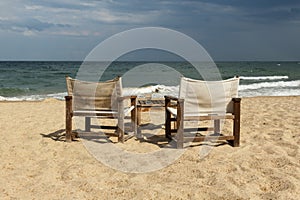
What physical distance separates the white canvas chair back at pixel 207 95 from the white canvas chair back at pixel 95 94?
971 millimetres

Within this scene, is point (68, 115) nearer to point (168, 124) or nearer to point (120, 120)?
point (120, 120)

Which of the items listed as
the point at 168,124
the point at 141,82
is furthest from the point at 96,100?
the point at 141,82

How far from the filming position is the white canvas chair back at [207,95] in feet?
15.0

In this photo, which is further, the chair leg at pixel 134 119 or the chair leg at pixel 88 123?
the chair leg at pixel 88 123

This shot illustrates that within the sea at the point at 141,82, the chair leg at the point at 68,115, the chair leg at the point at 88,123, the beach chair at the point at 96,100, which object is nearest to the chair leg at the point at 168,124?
the beach chair at the point at 96,100

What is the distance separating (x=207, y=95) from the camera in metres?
4.62

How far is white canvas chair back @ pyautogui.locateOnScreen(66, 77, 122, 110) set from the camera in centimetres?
484

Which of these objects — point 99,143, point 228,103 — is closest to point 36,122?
point 99,143

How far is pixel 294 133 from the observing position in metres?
5.34

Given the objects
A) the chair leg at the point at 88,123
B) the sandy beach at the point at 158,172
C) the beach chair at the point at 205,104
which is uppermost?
the beach chair at the point at 205,104

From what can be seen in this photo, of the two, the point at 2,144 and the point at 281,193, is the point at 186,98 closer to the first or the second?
the point at 281,193

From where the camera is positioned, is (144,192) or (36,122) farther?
(36,122)

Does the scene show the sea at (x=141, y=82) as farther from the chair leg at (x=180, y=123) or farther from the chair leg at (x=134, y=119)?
the chair leg at (x=180, y=123)

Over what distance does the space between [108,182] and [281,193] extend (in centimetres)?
167
